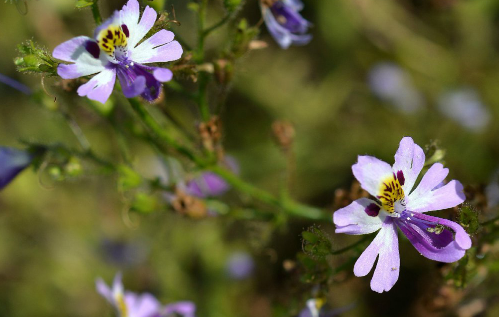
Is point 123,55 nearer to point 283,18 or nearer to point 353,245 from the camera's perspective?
point 283,18

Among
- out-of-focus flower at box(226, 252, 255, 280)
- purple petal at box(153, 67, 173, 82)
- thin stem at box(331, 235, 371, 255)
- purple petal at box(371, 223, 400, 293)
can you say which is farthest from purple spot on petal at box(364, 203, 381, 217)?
out-of-focus flower at box(226, 252, 255, 280)

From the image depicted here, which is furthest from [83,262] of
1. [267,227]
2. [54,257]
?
[267,227]

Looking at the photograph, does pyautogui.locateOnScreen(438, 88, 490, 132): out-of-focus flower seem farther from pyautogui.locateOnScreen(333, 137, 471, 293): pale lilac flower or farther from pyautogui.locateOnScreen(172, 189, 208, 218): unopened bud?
pyautogui.locateOnScreen(333, 137, 471, 293): pale lilac flower

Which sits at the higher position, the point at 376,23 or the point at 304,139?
the point at 376,23

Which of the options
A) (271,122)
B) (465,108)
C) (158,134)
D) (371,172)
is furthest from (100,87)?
(465,108)

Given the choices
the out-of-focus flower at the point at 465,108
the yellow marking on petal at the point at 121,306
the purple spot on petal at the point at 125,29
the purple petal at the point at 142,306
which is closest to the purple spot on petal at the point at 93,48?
the purple spot on petal at the point at 125,29

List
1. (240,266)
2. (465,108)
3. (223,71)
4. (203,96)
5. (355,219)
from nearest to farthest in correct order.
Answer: (355,219)
(223,71)
(203,96)
(240,266)
(465,108)

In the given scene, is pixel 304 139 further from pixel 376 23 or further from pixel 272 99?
pixel 376 23
